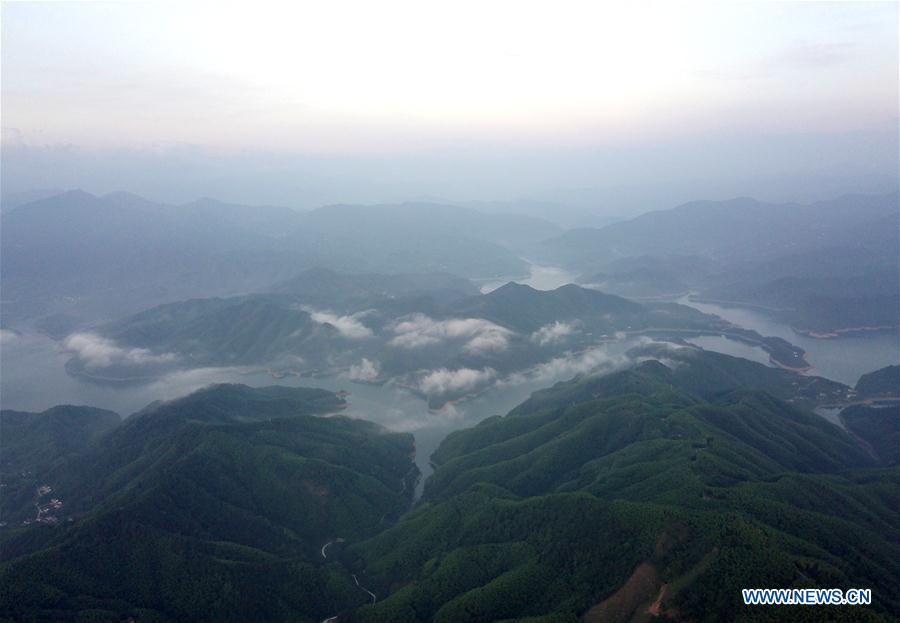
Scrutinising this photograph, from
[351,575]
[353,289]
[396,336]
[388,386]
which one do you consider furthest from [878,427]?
[353,289]

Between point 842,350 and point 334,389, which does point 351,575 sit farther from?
point 842,350

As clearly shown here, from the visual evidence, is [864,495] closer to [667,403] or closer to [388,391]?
[667,403]

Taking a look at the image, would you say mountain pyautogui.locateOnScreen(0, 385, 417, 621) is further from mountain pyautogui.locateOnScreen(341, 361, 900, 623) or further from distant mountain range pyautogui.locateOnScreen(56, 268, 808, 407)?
distant mountain range pyautogui.locateOnScreen(56, 268, 808, 407)

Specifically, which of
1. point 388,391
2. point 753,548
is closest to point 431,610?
point 753,548

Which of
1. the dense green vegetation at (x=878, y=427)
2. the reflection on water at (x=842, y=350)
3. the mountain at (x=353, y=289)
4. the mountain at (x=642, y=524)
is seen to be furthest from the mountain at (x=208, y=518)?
the reflection on water at (x=842, y=350)

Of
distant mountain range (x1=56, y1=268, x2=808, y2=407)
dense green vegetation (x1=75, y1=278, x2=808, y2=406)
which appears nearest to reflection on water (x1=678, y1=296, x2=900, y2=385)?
distant mountain range (x1=56, y1=268, x2=808, y2=407)
